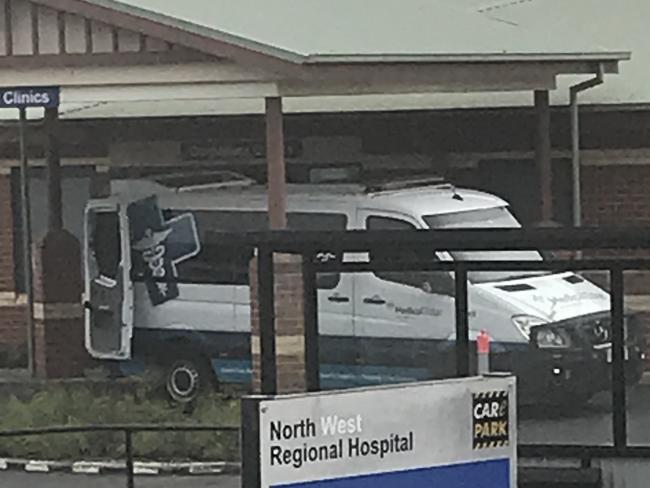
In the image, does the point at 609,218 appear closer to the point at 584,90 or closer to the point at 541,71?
the point at 584,90

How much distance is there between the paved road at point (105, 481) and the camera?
1263cm

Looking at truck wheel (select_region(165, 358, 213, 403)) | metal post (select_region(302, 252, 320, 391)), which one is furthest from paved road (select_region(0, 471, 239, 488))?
metal post (select_region(302, 252, 320, 391))

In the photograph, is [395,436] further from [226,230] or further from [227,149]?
[227,149]

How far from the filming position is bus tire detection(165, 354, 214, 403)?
15859 mm

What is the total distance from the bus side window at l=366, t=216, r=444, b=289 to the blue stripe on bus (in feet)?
4.32

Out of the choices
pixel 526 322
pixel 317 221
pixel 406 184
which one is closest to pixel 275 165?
pixel 317 221

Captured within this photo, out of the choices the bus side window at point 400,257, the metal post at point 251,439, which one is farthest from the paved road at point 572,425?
the metal post at point 251,439

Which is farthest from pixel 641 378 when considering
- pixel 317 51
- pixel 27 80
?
pixel 27 80

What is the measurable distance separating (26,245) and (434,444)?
12.4m

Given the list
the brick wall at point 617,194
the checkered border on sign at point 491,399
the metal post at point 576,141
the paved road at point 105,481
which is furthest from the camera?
the brick wall at point 617,194

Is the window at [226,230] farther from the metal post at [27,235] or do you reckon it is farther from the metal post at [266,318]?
the metal post at [266,318]

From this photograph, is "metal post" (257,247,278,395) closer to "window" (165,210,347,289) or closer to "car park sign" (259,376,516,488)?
"car park sign" (259,376,516,488)

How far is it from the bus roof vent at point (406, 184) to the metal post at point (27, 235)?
3708mm

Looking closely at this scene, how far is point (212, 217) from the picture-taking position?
16672mm
